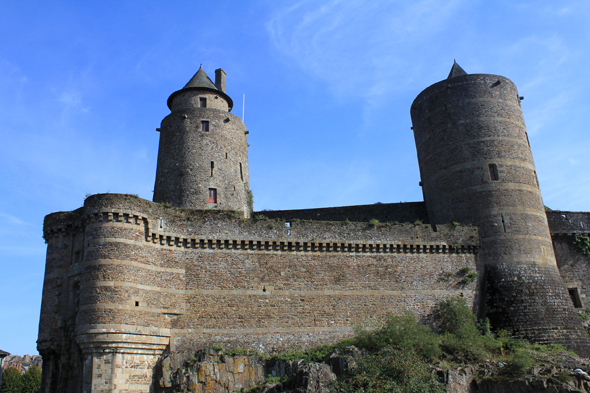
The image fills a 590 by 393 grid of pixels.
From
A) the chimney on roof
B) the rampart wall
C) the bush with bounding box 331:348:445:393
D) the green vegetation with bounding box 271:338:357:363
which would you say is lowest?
the bush with bounding box 331:348:445:393

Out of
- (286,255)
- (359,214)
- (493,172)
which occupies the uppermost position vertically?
(493,172)

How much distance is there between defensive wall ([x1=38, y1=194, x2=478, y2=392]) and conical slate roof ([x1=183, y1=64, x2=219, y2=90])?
1038 cm

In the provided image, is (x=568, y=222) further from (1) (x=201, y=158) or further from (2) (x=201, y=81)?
(2) (x=201, y=81)

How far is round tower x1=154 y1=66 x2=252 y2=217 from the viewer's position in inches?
1051

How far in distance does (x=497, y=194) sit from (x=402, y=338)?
1000 cm

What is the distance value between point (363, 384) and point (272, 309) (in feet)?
17.4

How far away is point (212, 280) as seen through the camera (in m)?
21.1

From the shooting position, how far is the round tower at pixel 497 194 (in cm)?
2289

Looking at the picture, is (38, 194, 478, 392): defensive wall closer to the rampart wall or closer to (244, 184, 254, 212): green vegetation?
the rampart wall

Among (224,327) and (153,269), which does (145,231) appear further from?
(224,327)

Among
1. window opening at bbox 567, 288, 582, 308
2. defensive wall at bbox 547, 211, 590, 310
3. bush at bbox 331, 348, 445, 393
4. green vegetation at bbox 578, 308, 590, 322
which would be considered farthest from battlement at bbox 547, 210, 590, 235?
bush at bbox 331, 348, 445, 393

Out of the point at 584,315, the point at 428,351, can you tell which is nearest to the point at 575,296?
the point at 584,315

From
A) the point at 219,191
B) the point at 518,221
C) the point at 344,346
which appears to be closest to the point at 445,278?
the point at 518,221

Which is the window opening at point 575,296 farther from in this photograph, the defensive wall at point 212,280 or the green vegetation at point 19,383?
the green vegetation at point 19,383
